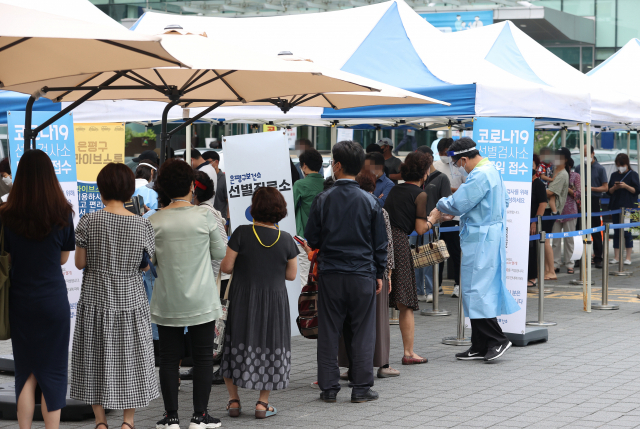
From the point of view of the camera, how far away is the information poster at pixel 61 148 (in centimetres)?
606

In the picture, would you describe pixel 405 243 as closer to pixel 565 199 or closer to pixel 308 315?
pixel 308 315

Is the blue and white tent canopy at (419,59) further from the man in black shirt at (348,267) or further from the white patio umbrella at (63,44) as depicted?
the man in black shirt at (348,267)

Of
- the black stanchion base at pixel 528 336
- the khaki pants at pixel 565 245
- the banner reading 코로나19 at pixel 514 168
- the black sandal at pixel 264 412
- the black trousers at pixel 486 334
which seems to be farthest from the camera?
the khaki pants at pixel 565 245

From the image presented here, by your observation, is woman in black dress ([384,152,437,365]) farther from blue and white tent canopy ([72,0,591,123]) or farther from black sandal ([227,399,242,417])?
black sandal ([227,399,242,417])

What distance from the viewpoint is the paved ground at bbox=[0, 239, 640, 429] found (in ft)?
17.6

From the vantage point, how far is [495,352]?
23.7 ft

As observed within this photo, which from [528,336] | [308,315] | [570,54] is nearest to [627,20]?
[570,54]

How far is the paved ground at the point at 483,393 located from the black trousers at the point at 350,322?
20cm

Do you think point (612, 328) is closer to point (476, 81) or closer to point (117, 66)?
point (476, 81)

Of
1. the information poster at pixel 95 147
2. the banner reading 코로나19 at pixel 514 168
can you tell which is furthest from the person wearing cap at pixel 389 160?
the information poster at pixel 95 147

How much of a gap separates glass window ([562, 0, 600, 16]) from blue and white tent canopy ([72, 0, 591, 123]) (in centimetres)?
2455

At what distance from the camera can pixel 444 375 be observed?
→ 265 inches

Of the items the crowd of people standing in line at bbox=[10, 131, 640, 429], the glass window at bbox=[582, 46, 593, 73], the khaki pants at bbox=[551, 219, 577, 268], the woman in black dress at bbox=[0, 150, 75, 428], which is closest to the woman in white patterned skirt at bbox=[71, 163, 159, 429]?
the crowd of people standing in line at bbox=[10, 131, 640, 429]

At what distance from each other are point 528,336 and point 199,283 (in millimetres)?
4175
